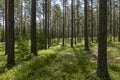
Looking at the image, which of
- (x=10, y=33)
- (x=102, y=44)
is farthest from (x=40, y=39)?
(x=102, y=44)

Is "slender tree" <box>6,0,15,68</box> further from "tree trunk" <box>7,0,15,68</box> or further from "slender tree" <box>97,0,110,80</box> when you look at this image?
"slender tree" <box>97,0,110,80</box>

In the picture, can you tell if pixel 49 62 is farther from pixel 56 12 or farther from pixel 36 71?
pixel 56 12

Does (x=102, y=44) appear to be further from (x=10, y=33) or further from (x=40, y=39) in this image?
(x=40, y=39)

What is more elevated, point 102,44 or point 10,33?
point 10,33

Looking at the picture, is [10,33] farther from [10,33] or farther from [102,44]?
[102,44]

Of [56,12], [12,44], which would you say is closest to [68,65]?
[12,44]

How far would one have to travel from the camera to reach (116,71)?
12.4 meters

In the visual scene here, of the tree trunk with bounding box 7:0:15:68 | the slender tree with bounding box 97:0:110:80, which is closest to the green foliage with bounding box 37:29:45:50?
the tree trunk with bounding box 7:0:15:68

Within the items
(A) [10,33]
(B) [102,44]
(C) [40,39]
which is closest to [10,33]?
(A) [10,33]

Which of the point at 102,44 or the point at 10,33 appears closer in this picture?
the point at 102,44

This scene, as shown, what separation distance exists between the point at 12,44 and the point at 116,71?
7399mm

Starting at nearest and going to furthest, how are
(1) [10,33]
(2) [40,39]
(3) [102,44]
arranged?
(3) [102,44] → (1) [10,33] → (2) [40,39]

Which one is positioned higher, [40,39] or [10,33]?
[10,33]

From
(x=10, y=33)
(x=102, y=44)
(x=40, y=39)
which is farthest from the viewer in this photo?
(x=40, y=39)
